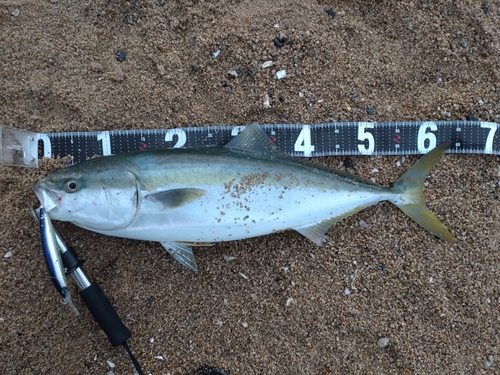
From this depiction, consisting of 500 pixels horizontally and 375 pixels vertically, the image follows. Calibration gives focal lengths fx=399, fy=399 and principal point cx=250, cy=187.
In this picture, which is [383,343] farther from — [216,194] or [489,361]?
[216,194]

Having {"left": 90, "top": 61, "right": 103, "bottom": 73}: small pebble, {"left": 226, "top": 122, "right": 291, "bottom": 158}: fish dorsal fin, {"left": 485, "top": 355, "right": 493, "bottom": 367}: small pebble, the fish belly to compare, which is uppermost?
{"left": 90, "top": 61, "right": 103, "bottom": 73}: small pebble

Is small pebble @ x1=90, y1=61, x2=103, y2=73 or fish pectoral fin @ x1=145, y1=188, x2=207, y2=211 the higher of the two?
small pebble @ x1=90, y1=61, x2=103, y2=73

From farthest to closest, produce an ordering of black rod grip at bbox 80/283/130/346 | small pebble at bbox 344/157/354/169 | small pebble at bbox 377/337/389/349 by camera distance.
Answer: small pebble at bbox 344/157/354/169, small pebble at bbox 377/337/389/349, black rod grip at bbox 80/283/130/346

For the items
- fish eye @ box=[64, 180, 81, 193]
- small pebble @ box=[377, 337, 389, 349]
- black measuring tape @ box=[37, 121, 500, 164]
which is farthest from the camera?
black measuring tape @ box=[37, 121, 500, 164]

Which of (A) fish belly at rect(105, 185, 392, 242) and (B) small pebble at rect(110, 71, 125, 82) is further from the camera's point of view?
(B) small pebble at rect(110, 71, 125, 82)

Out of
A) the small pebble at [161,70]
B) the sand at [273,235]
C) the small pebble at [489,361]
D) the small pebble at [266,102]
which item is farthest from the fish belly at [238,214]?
the small pebble at [489,361]

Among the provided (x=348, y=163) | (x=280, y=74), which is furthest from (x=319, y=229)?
(x=280, y=74)

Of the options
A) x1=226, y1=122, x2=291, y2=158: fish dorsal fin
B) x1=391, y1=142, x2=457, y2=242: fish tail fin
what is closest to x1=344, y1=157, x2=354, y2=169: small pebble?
x1=391, y1=142, x2=457, y2=242: fish tail fin

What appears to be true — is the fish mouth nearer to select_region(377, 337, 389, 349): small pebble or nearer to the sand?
the sand

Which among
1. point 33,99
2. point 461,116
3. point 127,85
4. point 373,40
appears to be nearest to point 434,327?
point 461,116
